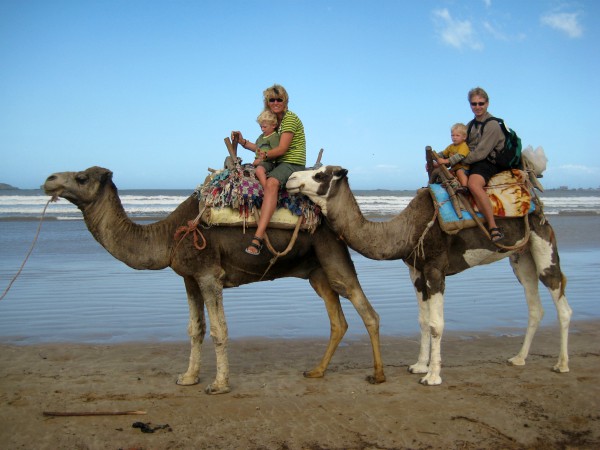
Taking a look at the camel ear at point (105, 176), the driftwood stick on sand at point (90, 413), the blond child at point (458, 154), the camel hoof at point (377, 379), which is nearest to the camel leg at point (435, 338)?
the camel hoof at point (377, 379)

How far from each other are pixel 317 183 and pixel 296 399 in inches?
87.0

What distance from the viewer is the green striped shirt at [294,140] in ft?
22.4

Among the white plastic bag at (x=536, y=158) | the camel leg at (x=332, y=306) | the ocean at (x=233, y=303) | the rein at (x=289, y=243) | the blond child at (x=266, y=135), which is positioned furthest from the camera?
the ocean at (x=233, y=303)

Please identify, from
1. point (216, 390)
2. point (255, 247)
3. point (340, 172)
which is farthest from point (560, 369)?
point (216, 390)

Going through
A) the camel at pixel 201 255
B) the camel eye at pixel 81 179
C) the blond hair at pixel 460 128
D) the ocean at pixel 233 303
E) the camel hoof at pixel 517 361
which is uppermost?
the blond hair at pixel 460 128

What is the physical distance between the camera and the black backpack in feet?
23.7

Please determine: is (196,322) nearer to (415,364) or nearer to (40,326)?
(415,364)

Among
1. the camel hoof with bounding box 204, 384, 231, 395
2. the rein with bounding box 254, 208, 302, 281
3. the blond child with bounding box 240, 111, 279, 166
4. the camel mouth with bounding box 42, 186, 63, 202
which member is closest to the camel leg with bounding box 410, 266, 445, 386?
the rein with bounding box 254, 208, 302, 281

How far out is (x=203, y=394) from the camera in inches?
252

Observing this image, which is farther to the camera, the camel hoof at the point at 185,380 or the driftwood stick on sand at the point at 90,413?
the camel hoof at the point at 185,380

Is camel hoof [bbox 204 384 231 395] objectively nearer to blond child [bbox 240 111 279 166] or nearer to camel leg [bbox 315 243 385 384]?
camel leg [bbox 315 243 385 384]

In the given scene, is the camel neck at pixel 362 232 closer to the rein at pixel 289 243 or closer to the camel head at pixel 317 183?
the camel head at pixel 317 183

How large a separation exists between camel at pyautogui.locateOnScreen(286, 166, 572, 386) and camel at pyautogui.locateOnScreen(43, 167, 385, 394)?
421mm

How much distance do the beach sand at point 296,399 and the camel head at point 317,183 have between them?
2.03 m
